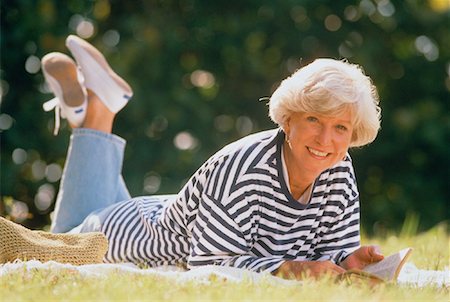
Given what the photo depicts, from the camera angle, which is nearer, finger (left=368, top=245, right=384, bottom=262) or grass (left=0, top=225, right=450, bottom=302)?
grass (left=0, top=225, right=450, bottom=302)

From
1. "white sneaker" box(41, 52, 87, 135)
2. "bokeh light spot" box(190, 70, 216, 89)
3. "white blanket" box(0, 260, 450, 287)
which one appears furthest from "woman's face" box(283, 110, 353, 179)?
"bokeh light spot" box(190, 70, 216, 89)

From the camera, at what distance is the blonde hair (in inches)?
115

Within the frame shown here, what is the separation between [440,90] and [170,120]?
95.3 inches

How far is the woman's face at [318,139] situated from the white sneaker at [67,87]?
153cm

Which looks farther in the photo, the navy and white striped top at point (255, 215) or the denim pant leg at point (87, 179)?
the denim pant leg at point (87, 179)

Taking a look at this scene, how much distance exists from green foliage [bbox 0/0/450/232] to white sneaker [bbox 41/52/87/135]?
2.51 metres

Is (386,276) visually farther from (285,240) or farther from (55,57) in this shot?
(55,57)

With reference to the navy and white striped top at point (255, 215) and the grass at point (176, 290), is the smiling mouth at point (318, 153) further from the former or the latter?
the grass at point (176, 290)

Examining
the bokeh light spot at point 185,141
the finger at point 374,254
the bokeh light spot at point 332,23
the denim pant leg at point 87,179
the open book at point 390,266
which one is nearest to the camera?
the open book at point 390,266

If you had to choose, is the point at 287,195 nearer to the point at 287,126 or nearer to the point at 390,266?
the point at 287,126

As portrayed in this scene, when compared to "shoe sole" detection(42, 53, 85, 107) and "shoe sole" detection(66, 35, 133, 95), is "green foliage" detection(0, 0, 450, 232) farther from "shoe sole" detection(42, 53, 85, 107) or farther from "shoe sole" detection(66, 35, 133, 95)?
"shoe sole" detection(42, 53, 85, 107)

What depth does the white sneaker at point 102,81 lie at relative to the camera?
4.39m

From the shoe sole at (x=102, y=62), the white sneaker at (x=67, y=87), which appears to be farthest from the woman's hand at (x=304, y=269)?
the shoe sole at (x=102, y=62)

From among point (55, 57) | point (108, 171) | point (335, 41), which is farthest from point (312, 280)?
point (335, 41)
